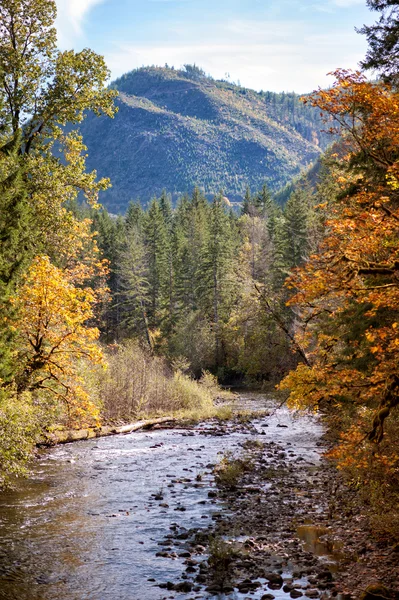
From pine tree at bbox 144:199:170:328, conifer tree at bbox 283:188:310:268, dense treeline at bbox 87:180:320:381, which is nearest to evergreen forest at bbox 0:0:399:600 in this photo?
dense treeline at bbox 87:180:320:381

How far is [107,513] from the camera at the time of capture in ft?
43.8

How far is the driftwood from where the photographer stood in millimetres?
20797

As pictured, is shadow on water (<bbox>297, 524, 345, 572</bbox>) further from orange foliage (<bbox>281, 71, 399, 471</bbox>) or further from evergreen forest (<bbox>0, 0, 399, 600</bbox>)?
orange foliage (<bbox>281, 71, 399, 471</bbox>)

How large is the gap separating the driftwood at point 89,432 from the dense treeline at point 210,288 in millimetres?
20161

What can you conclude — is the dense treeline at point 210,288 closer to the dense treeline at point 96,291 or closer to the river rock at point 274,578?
the dense treeline at point 96,291

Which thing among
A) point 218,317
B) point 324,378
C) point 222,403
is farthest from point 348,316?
point 218,317

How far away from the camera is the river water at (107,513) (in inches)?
374

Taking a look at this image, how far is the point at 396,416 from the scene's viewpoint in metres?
12.6

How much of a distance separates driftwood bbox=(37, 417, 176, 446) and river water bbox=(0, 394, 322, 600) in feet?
1.48

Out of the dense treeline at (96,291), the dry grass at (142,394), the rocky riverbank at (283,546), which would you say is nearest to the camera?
the rocky riverbank at (283,546)

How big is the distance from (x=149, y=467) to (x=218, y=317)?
138 feet

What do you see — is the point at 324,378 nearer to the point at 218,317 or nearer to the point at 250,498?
the point at 250,498

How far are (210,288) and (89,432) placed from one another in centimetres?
3973

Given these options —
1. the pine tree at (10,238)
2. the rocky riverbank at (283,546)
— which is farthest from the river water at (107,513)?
the pine tree at (10,238)
